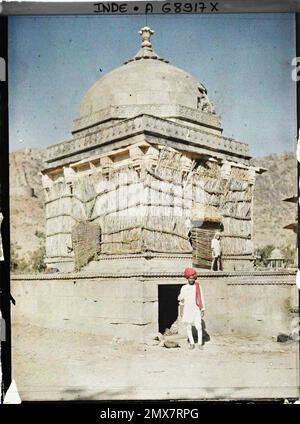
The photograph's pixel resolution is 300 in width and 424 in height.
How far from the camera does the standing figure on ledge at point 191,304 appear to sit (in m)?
6.59

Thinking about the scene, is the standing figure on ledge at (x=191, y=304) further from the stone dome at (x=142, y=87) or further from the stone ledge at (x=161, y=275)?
the stone dome at (x=142, y=87)

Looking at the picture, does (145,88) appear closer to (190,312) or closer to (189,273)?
(189,273)

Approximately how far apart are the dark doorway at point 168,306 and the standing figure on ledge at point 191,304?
0.27 ft

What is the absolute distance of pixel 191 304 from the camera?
660 centimetres

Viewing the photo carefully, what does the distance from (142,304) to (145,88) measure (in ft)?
7.58

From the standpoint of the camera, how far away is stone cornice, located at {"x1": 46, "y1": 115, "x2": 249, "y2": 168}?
6746mm

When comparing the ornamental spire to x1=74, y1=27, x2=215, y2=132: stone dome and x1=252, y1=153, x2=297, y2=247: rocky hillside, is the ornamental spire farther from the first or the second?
x1=252, y1=153, x2=297, y2=247: rocky hillside

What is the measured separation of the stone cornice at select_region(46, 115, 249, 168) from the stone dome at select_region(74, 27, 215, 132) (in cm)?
21

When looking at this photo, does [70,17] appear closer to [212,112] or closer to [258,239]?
[212,112]

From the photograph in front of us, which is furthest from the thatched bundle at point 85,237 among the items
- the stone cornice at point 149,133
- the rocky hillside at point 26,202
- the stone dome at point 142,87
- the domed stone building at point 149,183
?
the stone dome at point 142,87

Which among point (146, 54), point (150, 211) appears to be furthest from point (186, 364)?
point (146, 54)

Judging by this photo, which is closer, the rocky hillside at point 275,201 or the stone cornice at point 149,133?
the rocky hillside at point 275,201

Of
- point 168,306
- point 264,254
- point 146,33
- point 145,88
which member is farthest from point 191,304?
point 146,33
